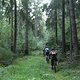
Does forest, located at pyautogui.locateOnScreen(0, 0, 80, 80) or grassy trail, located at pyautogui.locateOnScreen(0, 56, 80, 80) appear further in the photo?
forest, located at pyautogui.locateOnScreen(0, 0, 80, 80)

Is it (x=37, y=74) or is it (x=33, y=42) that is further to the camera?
(x=33, y=42)

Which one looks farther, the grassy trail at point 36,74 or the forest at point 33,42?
the forest at point 33,42

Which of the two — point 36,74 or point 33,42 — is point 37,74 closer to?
point 36,74

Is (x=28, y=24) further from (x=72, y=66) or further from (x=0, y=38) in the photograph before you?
(x=72, y=66)

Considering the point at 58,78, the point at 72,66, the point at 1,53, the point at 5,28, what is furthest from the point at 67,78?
the point at 5,28

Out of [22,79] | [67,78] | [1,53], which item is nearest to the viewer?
[22,79]

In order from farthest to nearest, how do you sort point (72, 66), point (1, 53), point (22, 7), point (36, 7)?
point (36, 7), point (22, 7), point (1, 53), point (72, 66)

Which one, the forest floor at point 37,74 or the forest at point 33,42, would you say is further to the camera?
the forest at point 33,42

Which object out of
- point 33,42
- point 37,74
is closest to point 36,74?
point 37,74

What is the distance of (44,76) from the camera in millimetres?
14266

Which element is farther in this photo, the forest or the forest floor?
the forest

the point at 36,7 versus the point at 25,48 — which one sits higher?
the point at 36,7

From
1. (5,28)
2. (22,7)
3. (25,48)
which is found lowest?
(25,48)

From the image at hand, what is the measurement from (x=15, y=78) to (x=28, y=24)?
26.9 metres
